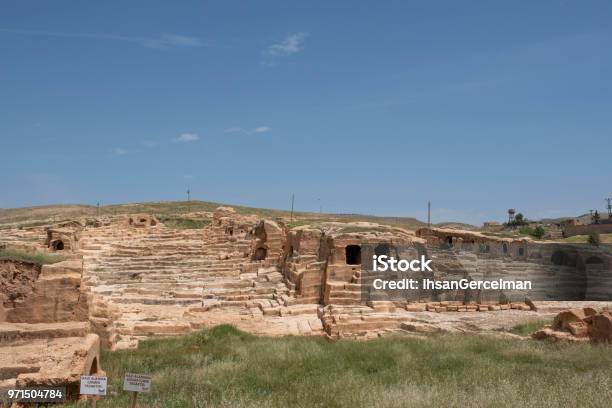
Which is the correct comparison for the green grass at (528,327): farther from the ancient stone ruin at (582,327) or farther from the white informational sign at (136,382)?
the white informational sign at (136,382)

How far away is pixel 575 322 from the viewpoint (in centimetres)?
1108

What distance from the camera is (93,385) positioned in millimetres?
4977

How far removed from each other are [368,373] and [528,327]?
6.64 m

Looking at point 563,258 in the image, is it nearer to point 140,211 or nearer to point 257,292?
point 257,292

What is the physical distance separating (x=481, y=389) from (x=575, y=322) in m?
5.95

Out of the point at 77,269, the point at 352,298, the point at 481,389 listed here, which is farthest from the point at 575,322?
the point at 77,269

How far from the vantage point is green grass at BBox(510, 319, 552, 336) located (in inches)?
502

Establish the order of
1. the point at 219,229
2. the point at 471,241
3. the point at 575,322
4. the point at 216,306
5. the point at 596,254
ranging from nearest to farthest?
the point at 575,322, the point at 216,306, the point at 596,254, the point at 471,241, the point at 219,229

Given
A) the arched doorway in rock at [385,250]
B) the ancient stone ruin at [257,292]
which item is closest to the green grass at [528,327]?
the ancient stone ruin at [257,292]

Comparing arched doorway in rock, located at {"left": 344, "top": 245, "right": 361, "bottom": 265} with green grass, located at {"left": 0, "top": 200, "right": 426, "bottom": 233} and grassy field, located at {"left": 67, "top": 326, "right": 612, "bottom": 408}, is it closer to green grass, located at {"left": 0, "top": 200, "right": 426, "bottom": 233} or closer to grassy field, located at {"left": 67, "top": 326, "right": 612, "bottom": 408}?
grassy field, located at {"left": 67, "top": 326, "right": 612, "bottom": 408}

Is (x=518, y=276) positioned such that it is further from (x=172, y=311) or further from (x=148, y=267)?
(x=148, y=267)

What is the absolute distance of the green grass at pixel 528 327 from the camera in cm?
1275

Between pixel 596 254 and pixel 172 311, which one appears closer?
pixel 172 311

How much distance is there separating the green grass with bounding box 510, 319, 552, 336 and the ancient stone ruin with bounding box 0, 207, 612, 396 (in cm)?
47
